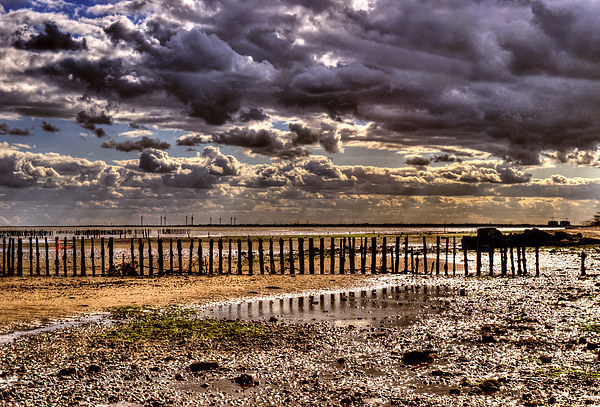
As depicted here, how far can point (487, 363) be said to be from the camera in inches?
439

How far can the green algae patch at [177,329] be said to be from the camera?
1385 cm

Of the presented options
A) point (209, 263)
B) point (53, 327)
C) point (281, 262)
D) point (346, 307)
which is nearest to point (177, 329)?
point (53, 327)

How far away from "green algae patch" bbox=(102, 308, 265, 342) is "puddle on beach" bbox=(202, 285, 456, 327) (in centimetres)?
121

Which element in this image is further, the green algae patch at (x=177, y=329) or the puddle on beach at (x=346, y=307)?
the puddle on beach at (x=346, y=307)

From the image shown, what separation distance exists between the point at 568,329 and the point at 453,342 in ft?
13.5

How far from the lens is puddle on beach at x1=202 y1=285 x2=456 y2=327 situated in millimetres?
16633

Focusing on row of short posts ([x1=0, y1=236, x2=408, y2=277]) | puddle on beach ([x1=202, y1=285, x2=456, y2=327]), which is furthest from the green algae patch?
row of short posts ([x1=0, y1=236, x2=408, y2=277])

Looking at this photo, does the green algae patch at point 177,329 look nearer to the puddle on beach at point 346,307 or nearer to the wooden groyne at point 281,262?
the puddle on beach at point 346,307

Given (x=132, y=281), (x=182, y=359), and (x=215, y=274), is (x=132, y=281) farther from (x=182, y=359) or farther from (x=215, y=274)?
(x=182, y=359)

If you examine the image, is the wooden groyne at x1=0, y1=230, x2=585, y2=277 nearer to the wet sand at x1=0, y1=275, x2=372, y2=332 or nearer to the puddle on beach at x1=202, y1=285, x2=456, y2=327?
the wet sand at x1=0, y1=275, x2=372, y2=332

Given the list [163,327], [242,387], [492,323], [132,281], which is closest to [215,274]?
[132,281]

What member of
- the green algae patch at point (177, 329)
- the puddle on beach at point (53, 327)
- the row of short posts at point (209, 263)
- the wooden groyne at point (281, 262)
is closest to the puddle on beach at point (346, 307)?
the green algae patch at point (177, 329)

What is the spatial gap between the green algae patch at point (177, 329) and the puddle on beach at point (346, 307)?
1212 mm

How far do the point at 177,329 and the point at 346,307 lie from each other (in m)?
6.78
